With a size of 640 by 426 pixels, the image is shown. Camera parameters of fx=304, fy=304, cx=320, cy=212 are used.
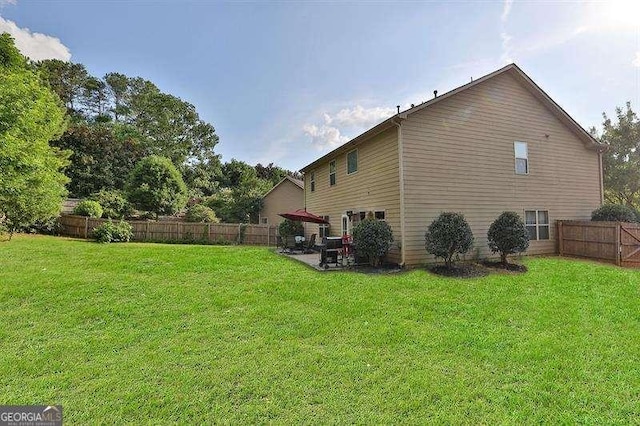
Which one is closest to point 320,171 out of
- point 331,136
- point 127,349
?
point 331,136

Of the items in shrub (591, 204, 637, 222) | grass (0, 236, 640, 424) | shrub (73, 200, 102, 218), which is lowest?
grass (0, 236, 640, 424)

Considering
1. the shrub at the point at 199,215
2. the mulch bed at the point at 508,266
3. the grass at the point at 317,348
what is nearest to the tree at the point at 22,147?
the grass at the point at 317,348

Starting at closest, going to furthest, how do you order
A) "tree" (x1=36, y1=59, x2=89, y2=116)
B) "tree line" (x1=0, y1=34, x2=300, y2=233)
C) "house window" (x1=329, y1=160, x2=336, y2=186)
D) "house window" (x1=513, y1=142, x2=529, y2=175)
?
1. "house window" (x1=513, y1=142, x2=529, y2=175)
2. "house window" (x1=329, y1=160, x2=336, y2=186)
3. "tree line" (x1=0, y1=34, x2=300, y2=233)
4. "tree" (x1=36, y1=59, x2=89, y2=116)

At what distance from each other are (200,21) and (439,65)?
9.14 m

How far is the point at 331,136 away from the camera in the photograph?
76.9 ft

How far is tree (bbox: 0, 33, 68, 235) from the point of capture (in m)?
9.07

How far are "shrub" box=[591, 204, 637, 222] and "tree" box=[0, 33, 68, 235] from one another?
2067cm

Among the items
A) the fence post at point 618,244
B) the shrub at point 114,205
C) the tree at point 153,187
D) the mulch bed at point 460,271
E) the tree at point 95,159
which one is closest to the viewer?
the mulch bed at point 460,271

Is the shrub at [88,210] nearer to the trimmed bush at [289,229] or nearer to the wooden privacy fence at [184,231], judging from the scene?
the wooden privacy fence at [184,231]

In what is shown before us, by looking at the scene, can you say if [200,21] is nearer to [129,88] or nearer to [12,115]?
[12,115]

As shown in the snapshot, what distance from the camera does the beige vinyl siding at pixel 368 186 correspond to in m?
10.4

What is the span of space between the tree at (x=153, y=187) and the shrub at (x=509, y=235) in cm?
2117

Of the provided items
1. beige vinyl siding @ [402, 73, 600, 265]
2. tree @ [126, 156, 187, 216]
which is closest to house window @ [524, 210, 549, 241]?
beige vinyl siding @ [402, 73, 600, 265]

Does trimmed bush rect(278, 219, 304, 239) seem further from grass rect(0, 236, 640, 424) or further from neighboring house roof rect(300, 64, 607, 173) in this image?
grass rect(0, 236, 640, 424)
